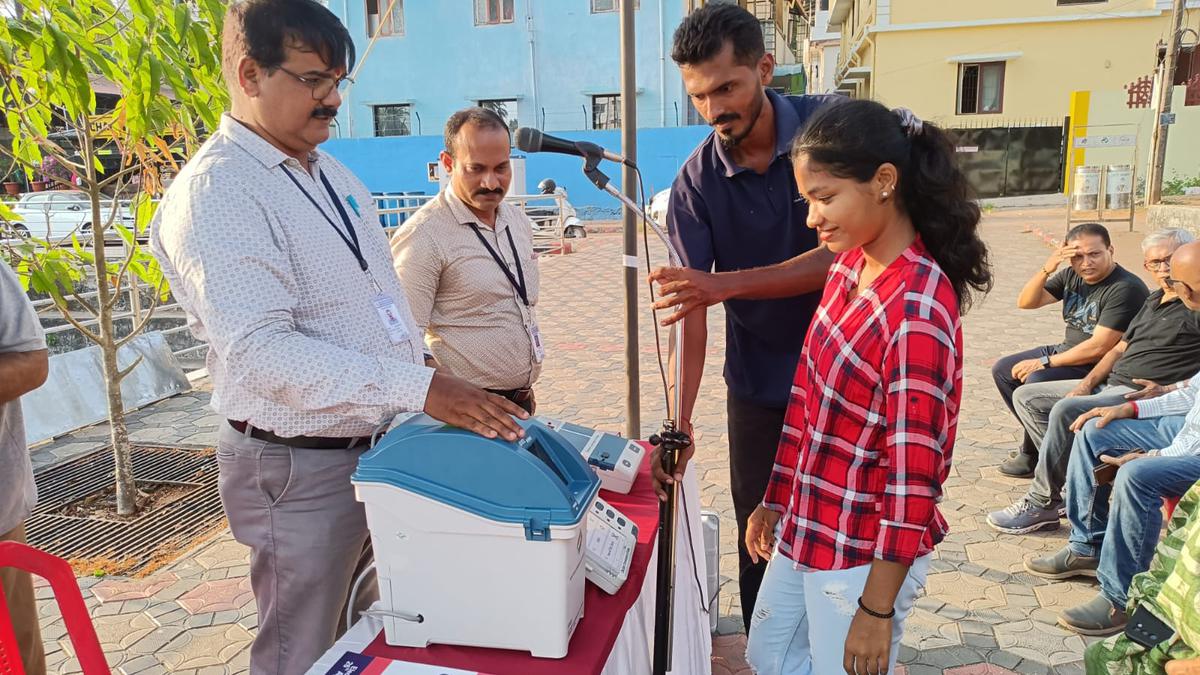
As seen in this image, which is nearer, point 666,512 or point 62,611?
point 62,611

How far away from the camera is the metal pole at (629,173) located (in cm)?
247

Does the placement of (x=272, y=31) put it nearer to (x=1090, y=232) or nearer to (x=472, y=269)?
(x=472, y=269)

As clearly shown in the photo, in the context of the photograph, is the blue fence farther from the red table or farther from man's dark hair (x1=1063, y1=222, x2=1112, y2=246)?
the red table

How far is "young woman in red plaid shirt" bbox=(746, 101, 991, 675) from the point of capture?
1.44 metres

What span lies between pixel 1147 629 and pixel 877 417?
0.93 m

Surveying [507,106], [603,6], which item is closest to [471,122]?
[603,6]

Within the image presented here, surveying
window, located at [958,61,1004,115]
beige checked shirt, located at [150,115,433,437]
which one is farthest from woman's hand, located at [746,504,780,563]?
window, located at [958,61,1004,115]

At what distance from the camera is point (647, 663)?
2096 mm

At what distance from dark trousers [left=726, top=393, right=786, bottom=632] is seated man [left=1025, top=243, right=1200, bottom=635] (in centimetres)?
124

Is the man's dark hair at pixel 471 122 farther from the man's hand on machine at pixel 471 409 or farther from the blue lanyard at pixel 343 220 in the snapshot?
the man's hand on machine at pixel 471 409

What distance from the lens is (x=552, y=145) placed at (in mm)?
1521

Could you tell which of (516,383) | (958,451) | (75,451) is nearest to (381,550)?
(516,383)

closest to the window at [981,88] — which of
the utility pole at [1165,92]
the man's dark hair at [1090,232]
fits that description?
the utility pole at [1165,92]

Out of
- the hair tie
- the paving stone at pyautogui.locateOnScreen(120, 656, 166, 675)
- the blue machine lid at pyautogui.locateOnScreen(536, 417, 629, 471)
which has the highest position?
the hair tie
